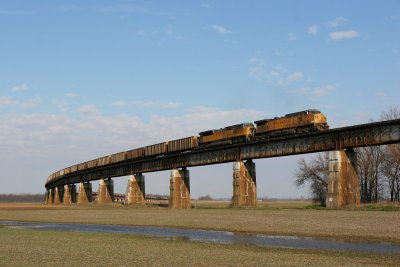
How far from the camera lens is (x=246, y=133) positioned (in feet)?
177

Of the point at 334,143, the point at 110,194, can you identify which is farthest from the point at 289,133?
the point at 110,194

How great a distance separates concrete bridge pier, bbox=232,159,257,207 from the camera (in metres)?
53.9

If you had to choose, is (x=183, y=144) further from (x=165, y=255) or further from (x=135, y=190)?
(x=165, y=255)

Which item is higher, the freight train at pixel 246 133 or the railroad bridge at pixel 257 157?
the freight train at pixel 246 133

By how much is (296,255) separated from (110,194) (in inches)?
3174

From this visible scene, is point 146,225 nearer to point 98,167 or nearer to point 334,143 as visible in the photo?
point 334,143

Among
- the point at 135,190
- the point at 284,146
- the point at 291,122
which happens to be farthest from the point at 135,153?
the point at 291,122

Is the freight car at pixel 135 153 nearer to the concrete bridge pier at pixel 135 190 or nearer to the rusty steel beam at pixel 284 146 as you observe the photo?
the rusty steel beam at pixel 284 146

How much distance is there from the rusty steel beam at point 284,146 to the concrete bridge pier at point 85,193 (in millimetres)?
26316

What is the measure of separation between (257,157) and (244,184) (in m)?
3.87

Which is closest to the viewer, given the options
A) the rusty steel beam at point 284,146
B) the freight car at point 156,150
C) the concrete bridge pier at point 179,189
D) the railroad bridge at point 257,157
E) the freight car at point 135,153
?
the rusty steel beam at point 284,146

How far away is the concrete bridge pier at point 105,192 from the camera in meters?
92.3

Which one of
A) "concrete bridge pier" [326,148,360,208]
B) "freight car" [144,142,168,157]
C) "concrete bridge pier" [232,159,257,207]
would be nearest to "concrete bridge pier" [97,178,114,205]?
"freight car" [144,142,168,157]

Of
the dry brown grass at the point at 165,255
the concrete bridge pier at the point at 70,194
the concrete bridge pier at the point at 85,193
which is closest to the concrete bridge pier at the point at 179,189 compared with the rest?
the concrete bridge pier at the point at 85,193
